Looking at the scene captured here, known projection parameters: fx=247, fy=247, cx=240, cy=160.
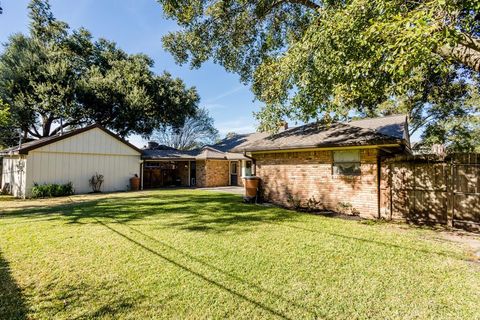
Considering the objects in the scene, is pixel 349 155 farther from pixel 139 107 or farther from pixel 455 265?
pixel 139 107

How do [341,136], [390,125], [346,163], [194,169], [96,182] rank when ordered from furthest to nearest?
[194,169] < [96,182] < [390,125] < [341,136] < [346,163]

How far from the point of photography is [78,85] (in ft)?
70.5

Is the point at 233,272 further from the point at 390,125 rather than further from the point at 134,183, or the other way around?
the point at 134,183

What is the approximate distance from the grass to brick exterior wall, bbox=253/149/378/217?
1639mm

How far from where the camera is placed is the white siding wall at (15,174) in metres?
13.7

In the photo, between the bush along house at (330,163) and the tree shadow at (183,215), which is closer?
the tree shadow at (183,215)

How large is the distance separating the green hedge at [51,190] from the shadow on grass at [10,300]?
11.6 m

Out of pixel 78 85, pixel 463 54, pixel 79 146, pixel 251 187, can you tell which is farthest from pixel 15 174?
pixel 463 54

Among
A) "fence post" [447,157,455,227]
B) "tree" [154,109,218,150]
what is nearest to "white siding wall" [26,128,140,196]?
"fence post" [447,157,455,227]

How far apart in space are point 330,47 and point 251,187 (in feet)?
21.5

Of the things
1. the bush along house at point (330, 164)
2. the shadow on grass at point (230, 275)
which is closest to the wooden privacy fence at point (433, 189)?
the bush along house at point (330, 164)

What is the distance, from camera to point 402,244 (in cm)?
544

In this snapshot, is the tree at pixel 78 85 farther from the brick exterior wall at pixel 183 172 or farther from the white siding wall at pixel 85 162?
the white siding wall at pixel 85 162

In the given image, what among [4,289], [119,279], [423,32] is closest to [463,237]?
[423,32]
